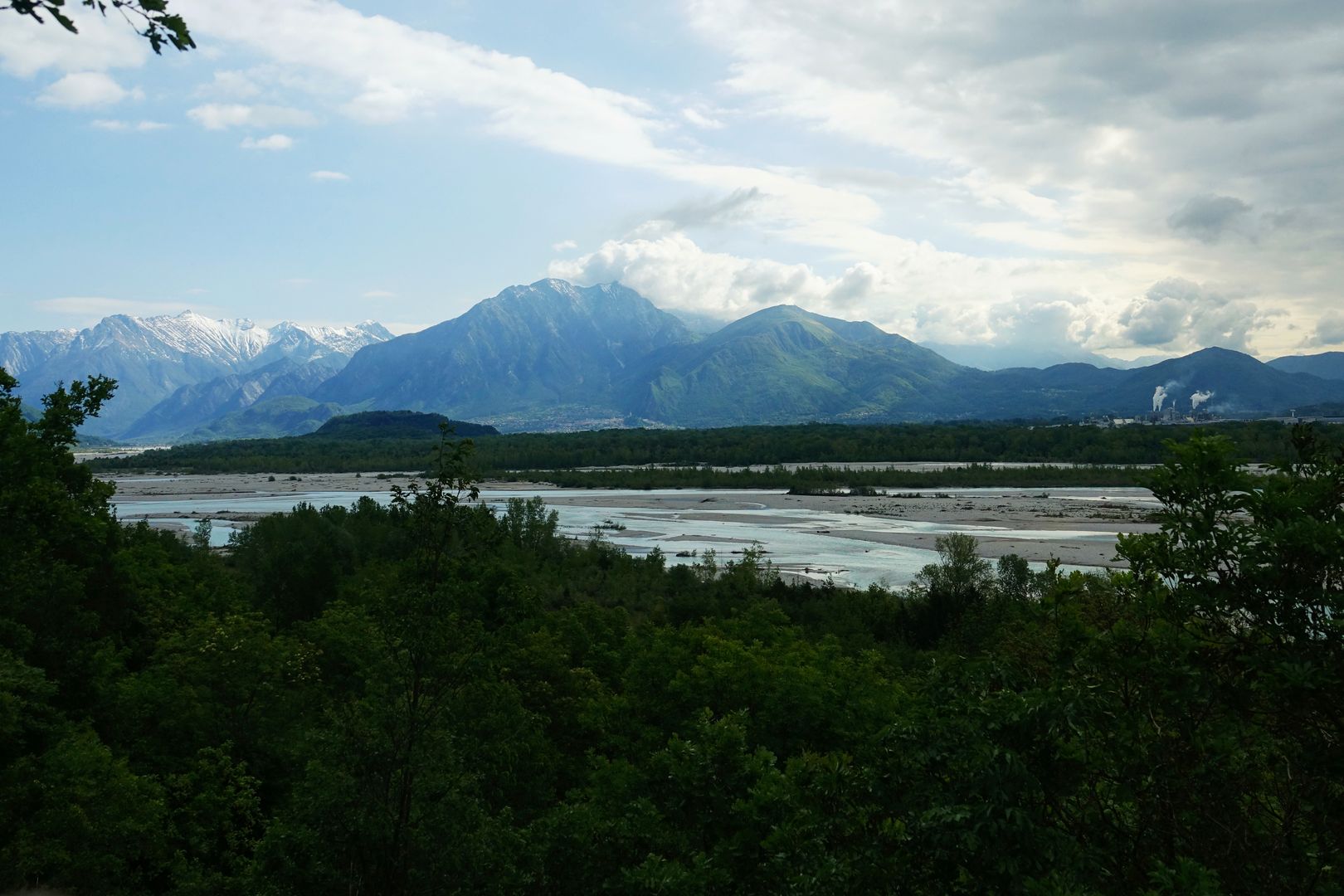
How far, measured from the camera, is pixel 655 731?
72.7 feet

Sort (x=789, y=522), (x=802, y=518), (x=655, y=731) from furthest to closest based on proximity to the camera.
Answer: (x=802, y=518) < (x=789, y=522) < (x=655, y=731)

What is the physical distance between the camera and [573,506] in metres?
111

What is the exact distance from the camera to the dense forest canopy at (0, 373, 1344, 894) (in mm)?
8297

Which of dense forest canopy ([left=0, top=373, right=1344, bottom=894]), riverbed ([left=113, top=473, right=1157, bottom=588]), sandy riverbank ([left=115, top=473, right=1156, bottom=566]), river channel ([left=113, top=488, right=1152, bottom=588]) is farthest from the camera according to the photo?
sandy riverbank ([left=115, top=473, right=1156, bottom=566])

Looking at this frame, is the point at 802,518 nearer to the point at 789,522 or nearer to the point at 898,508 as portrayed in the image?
the point at 789,522

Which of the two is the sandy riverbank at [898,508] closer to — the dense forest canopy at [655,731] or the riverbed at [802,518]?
the riverbed at [802,518]

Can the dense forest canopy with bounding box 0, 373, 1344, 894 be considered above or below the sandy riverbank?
above

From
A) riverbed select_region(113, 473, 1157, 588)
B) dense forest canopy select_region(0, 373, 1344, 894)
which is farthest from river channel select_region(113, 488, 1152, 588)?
dense forest canopy select_region(0, 373, 1344, 894)

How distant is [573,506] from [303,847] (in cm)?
9779

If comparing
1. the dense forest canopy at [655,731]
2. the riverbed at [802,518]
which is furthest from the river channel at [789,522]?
the dense forest canopy at [655,731]

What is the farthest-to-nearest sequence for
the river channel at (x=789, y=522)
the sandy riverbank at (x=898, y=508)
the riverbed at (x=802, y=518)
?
1. the sandy riverbank at (x=898, y=508)
2. the riverbed at (x=802, y=518)
3. the river channel at (x=789, y=522)

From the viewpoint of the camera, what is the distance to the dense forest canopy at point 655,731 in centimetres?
830

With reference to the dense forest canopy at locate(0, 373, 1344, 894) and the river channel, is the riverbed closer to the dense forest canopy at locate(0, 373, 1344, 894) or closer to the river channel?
the river channel

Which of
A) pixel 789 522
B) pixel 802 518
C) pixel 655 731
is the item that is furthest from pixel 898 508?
pixel 655 731
